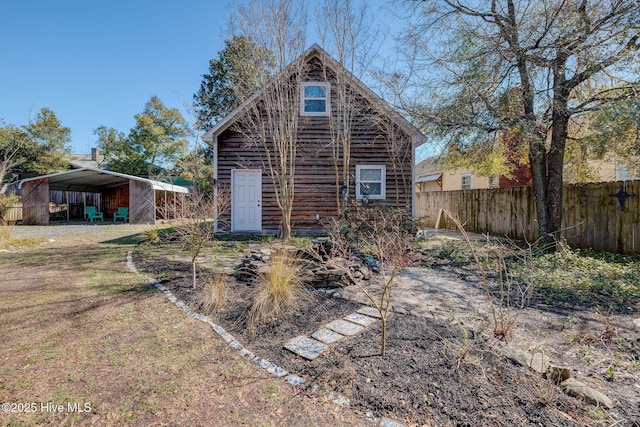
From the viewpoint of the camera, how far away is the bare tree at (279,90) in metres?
8.44

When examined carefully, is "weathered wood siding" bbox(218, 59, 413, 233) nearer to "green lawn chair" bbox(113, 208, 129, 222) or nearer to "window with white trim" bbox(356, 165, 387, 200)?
"window with white trim" bbox(356, 165, 387, 200)

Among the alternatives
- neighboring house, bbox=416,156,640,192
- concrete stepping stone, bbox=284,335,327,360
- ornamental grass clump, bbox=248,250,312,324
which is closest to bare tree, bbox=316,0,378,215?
neighboring house, bbox=416,156,640,192

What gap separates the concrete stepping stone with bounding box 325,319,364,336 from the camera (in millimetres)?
3070

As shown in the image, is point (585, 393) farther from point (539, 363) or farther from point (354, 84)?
point (354, 84)

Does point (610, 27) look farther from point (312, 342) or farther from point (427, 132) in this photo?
point (312, 342)

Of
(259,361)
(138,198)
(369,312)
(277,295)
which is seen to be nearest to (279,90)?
(277,295)

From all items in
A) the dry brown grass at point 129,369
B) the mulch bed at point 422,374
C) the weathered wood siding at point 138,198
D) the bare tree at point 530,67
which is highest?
the bare tree at point 530,67

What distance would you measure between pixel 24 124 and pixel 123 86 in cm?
1107

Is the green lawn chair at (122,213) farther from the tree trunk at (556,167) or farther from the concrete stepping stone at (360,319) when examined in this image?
the tree trunk at (556,167)

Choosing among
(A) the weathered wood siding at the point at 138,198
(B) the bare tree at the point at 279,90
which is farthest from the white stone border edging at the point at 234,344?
(A) the weathered wood siding at the point at 138,198

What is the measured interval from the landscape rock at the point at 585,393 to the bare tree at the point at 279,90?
800 centimetres

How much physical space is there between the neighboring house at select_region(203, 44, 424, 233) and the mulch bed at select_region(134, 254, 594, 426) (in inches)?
287

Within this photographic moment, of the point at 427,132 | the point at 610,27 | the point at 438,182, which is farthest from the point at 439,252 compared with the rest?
the point at 438,182

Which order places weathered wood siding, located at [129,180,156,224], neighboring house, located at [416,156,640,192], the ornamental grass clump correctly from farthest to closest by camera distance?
1. weathered wood siding, located at [129,180,156,224]
2. neighboring house, located at [416,156,640,192]
3. the ornamental grass clump
